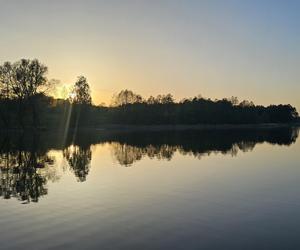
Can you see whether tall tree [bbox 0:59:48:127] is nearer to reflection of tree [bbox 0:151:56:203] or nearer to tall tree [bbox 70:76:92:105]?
tall tree [bbox 70:76:92:105]

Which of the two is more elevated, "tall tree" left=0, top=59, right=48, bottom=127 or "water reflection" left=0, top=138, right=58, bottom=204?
"tall tree" left=0, top=59, right=48, bottom=127

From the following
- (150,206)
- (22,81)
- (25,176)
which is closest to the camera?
(150,206)

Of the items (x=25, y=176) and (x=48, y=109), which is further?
(x=48, y=109)

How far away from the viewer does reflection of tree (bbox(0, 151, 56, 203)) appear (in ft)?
81.8

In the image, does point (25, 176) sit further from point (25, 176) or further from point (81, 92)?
point (81, 92)

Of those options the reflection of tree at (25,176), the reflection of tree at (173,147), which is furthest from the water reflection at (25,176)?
the reflection of tree at (173,147)

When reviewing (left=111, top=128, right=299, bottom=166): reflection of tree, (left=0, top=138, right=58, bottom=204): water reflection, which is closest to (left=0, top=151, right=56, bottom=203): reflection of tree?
(left=0, top=138, right=58, bottom=204): water reflection

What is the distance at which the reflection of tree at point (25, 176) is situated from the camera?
2494 cm

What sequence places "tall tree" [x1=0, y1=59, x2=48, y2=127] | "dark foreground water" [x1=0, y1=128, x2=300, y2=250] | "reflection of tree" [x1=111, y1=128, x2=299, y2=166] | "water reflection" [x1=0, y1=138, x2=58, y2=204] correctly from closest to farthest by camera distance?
"dark foreground water" [x1=0, y1=128, x2=300, y2=250]
"water reflection" [x1=0, y1=138, x2=58, y2=204]
"reflection of tree" [x1=111, y1=128, x2=299, y2=166]
"tall tree" [x1=0, y1=59, x2=48, y2=127]

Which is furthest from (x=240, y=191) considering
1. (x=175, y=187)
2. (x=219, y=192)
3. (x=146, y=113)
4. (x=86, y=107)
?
(x=146, y=113)

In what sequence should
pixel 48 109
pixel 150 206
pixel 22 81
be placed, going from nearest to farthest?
pixel 150 206 < pixel 22 81 < pixel 48 109

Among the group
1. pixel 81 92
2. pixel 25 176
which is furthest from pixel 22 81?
pixel 25 176

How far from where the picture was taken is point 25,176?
105 ft

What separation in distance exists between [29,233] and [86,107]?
117144 millimetres
